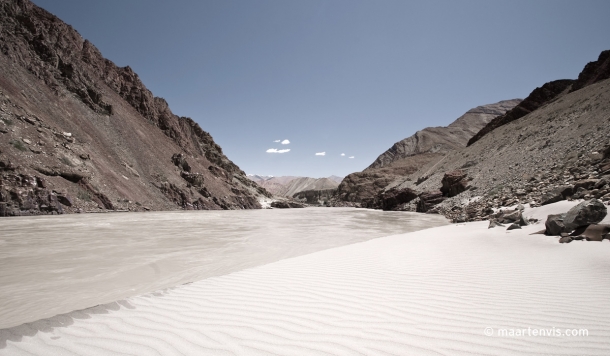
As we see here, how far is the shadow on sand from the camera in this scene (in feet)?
6.88

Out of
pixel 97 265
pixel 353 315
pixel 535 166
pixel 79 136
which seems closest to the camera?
pixel 353 315

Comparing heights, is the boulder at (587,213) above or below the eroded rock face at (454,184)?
below

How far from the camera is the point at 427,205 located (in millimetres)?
26766

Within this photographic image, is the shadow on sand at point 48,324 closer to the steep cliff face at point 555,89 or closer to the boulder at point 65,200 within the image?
the boulder at point 65,200

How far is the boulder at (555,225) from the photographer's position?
19.8 ft

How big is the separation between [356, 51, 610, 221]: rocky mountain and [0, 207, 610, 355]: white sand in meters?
7.34

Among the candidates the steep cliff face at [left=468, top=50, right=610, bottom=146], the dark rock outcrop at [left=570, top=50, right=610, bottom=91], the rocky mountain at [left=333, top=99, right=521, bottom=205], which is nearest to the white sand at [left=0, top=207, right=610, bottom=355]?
the dark rock outcrop at [left=570, top=50, right=610, bottom=91]

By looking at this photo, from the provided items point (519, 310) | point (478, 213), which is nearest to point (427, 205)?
point (478, 213)

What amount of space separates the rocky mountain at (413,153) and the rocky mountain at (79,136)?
30605mm

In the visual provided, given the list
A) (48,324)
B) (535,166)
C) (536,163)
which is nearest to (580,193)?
(535,166)

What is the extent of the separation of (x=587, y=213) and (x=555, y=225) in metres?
0.74

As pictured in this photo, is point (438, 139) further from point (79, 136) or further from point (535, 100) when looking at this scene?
point (79, 136)

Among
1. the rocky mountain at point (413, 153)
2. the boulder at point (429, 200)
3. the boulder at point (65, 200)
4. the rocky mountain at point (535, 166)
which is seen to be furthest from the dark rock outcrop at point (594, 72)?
the boulder at point (65, 200)

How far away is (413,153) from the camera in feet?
288
